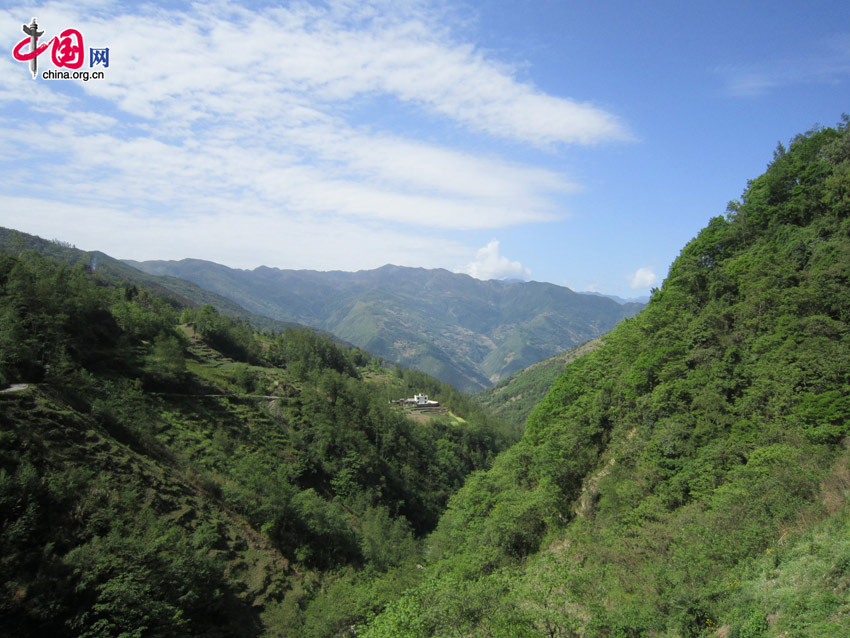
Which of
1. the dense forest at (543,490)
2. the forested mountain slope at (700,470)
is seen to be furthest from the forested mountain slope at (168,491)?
the forested mountain slope at (700,470)

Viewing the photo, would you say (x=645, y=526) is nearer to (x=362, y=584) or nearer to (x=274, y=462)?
(x=362, y=584)

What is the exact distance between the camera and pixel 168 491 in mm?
31750

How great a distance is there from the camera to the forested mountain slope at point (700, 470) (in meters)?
13.8

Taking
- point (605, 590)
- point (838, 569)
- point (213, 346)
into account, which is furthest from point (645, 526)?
point (213, 346)

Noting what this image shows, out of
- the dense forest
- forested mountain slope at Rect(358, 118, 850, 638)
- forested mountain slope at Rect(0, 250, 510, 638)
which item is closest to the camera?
forested mountain slope at Rect(358, 118, 850, 638)

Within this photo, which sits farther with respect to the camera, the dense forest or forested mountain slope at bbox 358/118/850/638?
the dense forest

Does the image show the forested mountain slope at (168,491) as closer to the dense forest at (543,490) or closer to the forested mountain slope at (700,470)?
the dense forest at (543,490)

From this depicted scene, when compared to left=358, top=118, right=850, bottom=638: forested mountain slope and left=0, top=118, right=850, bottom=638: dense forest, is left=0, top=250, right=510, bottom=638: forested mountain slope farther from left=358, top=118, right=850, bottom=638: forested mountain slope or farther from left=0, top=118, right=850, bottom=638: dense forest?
left=358, top=118, right=850, bottom=638: forested mountain slope

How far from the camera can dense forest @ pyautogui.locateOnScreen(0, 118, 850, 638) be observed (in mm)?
14914

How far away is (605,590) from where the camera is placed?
53.7 feet

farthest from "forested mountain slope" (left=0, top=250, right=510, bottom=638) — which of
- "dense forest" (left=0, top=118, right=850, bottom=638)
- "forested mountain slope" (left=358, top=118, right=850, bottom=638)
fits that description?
"forested mountain slope" (left=358, top=118, right=850, bottom=638)

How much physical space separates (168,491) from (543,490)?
3016 centimetres

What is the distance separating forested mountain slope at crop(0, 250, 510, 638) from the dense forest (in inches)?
7.4

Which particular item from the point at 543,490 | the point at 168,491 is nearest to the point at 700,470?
the point at 543,490
